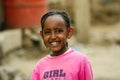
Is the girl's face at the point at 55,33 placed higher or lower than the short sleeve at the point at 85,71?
higher

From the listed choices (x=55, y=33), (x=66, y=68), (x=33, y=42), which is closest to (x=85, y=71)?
(x=66, y=68)

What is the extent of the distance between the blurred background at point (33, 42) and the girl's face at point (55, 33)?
9.37 feet

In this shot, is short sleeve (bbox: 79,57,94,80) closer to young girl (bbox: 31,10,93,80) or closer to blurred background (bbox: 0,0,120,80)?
young girl (bbox: 31,10,93,80)

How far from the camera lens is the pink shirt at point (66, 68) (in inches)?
94.5

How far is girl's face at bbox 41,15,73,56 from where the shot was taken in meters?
2.41

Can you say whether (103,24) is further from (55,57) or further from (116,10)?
(55,57)

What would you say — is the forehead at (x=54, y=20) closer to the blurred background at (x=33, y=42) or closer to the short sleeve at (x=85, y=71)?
the short sleeve at (x=85, y=71)

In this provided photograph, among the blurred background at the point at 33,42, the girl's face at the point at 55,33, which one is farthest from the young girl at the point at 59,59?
the blurred background at the point at 33,42

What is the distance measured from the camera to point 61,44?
243 centimetres

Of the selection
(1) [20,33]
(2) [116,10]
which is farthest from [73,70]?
(2) [116,10]

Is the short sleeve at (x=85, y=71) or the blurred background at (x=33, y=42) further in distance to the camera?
the blurred background at (x=33, y=42)

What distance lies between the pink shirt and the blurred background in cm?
282

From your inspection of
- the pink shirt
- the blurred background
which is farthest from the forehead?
the blurred background

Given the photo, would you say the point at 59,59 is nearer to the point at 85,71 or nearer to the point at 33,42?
the point at 85,71
